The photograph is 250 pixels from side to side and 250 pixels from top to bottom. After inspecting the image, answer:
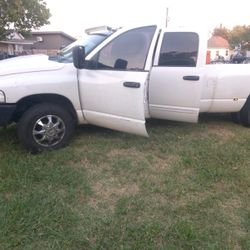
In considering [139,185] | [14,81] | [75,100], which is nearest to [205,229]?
[139,185]

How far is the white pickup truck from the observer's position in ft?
15.8

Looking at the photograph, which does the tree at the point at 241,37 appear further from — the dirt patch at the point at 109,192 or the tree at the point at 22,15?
the dirt patch at the point at 109,192

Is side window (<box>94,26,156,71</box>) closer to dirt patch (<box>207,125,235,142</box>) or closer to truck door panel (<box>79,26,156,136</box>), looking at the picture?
truck door panel (<box>79,26,156,136</box>)

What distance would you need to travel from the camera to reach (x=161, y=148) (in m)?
5.38

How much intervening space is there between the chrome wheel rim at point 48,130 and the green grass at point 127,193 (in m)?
0.19

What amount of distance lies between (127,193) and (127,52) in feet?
6.96

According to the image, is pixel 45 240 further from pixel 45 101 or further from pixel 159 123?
pixel 159 123

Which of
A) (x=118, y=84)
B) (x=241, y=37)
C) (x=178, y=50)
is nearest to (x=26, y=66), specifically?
(x=118, y=84)

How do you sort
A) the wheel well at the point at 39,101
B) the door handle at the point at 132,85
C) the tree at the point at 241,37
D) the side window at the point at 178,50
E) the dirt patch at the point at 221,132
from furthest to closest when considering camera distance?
1. the tree at the point at 241,37
2. the dirt patch at the point at 221,132
3. the side window at the point at 178,50
4. the wheel well at the point at 39,101
5. the door handle at the point at 132,85

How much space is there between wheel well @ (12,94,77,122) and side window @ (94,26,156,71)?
686 mm

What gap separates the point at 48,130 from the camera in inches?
197

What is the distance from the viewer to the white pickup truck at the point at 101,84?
4.82 m

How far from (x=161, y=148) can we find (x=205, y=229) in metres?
2.10

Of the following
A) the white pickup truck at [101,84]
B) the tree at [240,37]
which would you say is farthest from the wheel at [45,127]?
the tree at [240,37]
